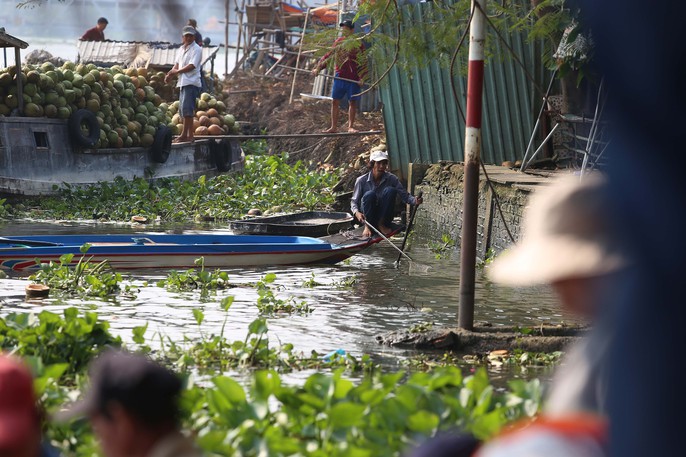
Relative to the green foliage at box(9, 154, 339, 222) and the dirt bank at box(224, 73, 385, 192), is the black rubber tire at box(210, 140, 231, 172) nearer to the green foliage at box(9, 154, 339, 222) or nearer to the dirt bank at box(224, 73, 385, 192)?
the green foliage at box(9, 154, 339, 222)

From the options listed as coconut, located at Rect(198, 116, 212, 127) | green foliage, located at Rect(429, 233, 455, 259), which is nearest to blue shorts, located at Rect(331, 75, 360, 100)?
coconut, located at Rect(198, 116, 212, 127)

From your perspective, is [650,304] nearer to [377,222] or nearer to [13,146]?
[377,222]

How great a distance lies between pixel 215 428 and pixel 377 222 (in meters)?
9.12

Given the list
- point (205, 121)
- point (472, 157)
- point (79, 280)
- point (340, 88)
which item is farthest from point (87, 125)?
point (472, 157)

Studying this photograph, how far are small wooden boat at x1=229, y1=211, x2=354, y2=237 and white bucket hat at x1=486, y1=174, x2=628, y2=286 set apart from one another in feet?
37.7

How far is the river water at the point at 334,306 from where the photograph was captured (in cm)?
782

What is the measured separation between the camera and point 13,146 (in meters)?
16.7

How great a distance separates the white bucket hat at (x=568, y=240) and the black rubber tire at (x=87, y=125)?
1606cm

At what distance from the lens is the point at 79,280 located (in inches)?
392

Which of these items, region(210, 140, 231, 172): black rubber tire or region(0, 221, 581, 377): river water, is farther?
region(210, 140, 231, 172): black rubber tire

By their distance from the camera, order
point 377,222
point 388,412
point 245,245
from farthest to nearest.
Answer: point 377,222
point 245,245
point 388,412

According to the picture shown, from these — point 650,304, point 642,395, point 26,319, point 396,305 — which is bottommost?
point 396,305

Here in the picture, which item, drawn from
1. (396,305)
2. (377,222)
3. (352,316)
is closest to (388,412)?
(352,316)

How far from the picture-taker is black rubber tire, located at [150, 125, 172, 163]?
19234 mm
